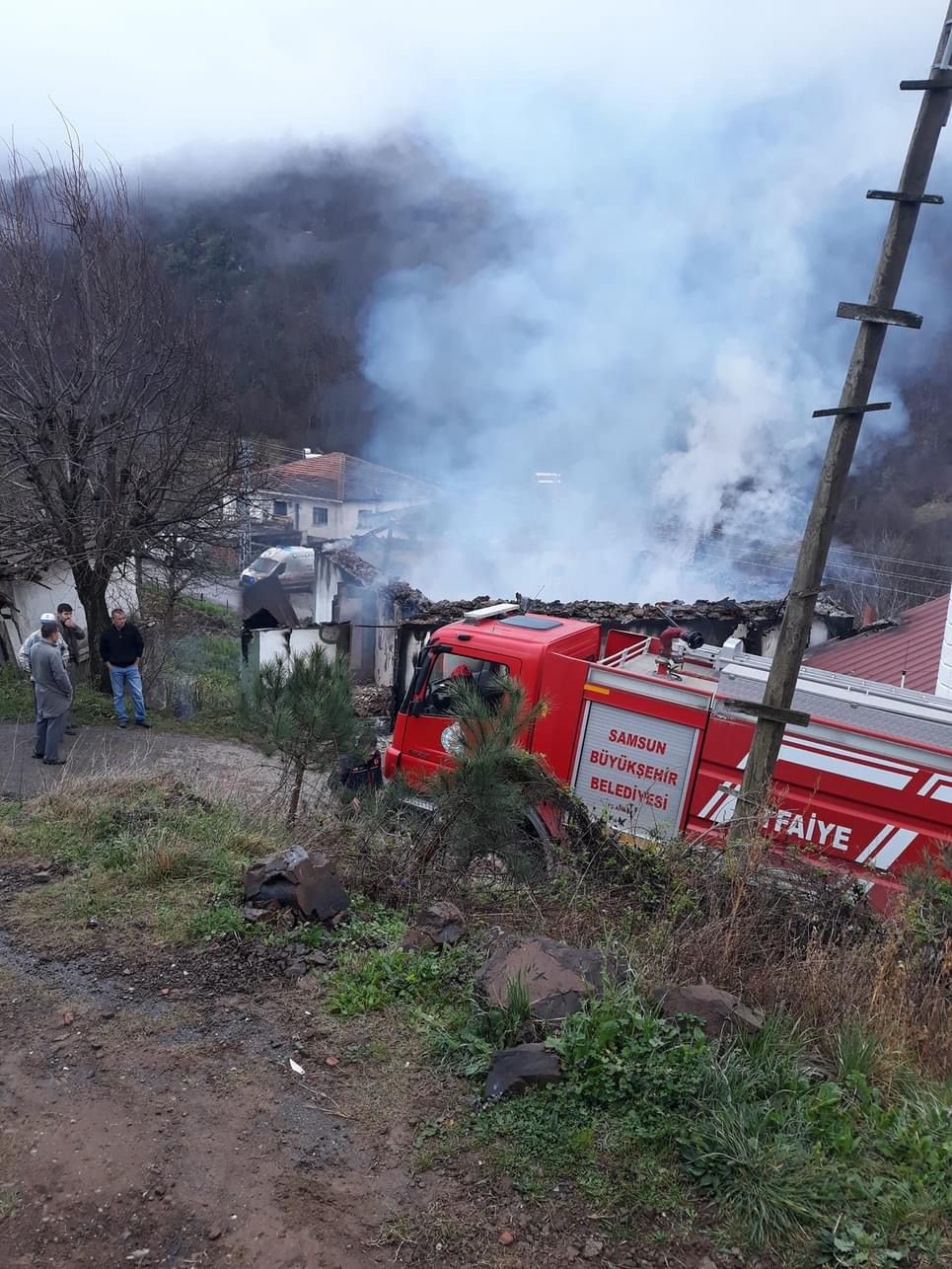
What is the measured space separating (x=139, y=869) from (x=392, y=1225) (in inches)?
119

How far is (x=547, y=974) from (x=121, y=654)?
8.77 metres

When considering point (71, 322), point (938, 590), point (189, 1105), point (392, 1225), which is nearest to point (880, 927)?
point (392, 1225)

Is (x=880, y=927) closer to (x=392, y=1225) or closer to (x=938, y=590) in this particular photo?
(x=392, y=1225)

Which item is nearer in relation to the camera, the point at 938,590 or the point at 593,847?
the point at 593,847

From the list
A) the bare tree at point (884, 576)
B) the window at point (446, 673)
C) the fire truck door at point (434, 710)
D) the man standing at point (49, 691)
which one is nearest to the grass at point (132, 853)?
the fire truck door at point (434, 710)

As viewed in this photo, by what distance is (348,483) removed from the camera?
171ft

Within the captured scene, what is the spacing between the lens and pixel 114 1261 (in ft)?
8.90

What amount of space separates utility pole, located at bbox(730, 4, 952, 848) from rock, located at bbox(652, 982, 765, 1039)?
4.65ft

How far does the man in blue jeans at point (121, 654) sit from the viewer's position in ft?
36.4

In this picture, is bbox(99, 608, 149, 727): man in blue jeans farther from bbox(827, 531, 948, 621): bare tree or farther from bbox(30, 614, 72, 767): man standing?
bbox(827, 531, 948, 621): bare tree

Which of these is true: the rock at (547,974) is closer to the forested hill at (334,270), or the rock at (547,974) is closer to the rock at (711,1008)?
the rock at (711,1008)

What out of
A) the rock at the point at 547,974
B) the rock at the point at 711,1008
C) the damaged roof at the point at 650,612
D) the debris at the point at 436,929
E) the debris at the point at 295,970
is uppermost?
the rock at the point at 711,1008

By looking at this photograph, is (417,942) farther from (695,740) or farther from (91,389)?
(91,389)

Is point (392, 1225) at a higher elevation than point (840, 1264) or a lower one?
lower
